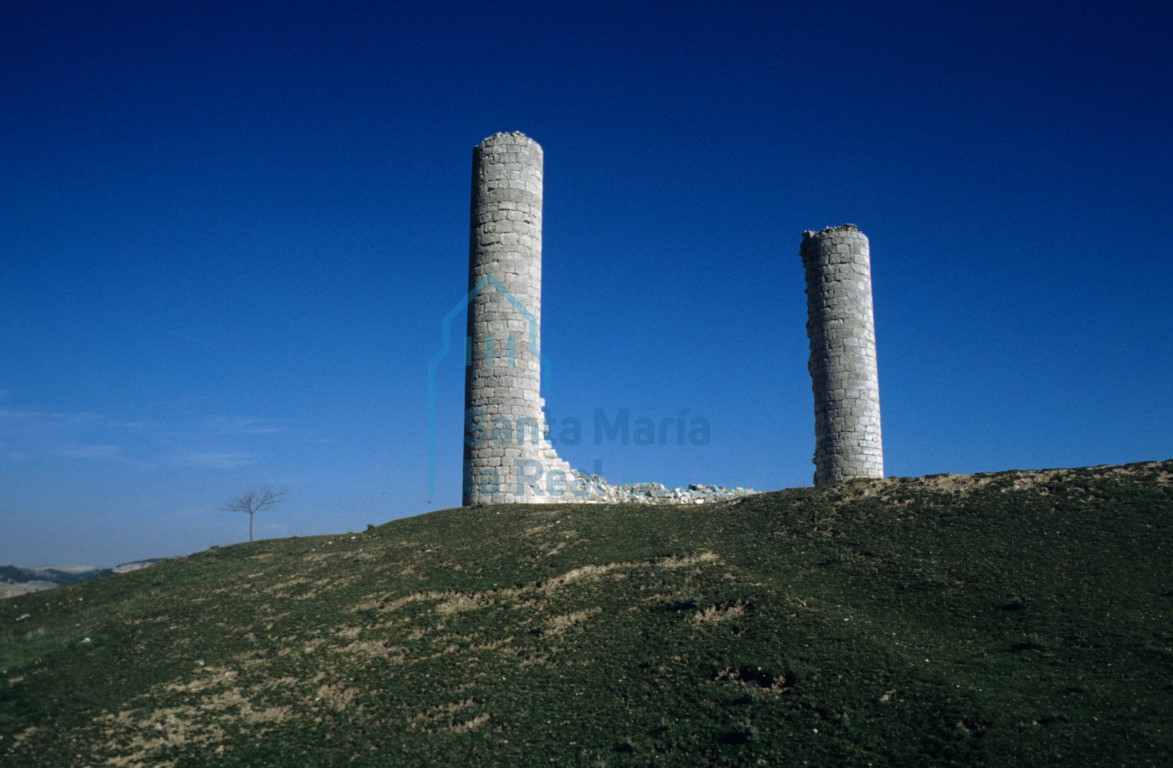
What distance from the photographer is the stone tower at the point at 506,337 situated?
22.2m

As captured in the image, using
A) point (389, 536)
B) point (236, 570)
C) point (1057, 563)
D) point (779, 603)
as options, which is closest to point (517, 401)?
point (389, 536)

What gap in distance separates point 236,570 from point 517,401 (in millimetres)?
7959

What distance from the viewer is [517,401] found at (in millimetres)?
22359

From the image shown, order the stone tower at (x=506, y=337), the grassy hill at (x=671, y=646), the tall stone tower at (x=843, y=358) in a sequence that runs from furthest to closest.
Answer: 1. the tall stone tower at (x=843, y=358)
2. the stone tower at (x=506, y=337)
3. the grassy hill at (x=671, y=646)

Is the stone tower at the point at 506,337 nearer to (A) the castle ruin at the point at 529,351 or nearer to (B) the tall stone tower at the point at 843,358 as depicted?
(A) the castle ruin at the point at 529,351

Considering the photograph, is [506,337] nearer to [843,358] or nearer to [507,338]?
[507,338]

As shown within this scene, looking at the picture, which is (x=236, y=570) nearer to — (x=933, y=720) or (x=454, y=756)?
(x=454, y=756)

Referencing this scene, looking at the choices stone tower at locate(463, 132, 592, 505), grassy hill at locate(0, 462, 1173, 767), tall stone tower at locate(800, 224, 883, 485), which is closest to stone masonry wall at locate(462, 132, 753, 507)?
stone tower at locate(463, 132, 592, 505)

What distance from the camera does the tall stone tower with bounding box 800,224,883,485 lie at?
24.1 m

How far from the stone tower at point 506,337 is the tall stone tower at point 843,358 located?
A: 778 cm

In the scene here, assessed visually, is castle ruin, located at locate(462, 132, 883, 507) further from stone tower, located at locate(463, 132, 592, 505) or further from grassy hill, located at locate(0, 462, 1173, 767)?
grassy hill, located at locate(0, 462, 1173, 767)

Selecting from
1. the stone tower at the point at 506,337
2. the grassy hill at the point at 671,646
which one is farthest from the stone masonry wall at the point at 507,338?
the grassy hill at the point at 671,646

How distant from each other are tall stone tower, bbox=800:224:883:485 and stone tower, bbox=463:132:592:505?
7.78m

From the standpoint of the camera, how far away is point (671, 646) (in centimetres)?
1130
